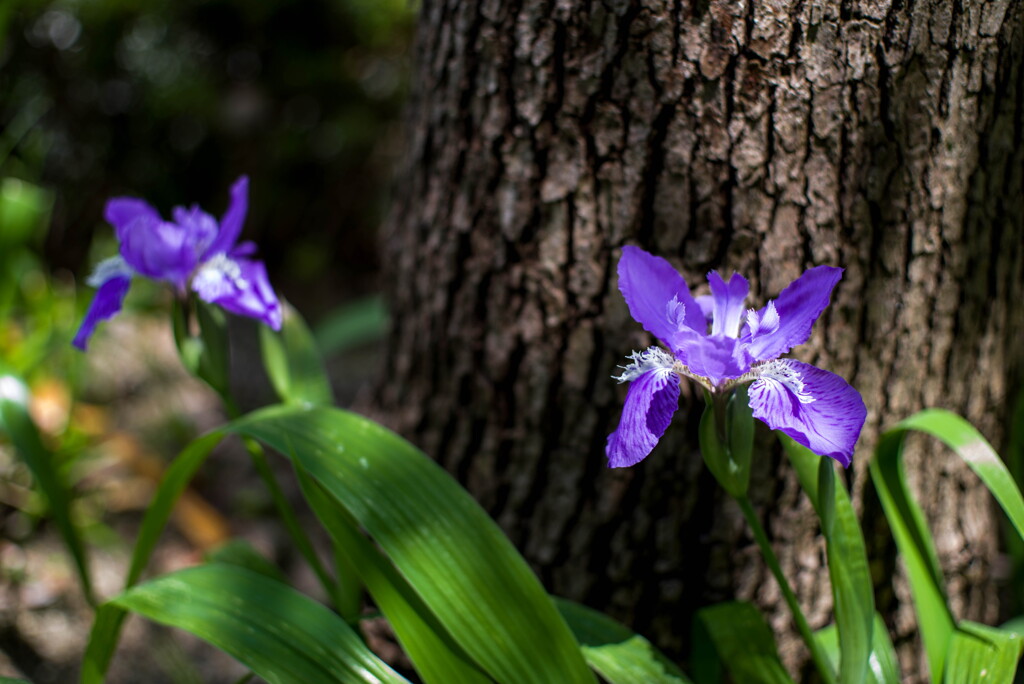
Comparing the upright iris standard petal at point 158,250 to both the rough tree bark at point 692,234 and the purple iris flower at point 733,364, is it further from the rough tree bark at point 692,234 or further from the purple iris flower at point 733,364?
the purple iris flower at point 733,364

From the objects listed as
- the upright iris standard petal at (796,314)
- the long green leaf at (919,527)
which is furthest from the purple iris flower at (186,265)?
the long green leaf at (919,527)

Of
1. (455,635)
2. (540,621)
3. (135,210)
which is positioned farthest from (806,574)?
(135,210)

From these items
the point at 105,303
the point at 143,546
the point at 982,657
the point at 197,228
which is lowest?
the point at 143,546

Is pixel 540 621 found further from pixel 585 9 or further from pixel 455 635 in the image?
pixel 585 9

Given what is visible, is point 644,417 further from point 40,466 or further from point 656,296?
point 40,466

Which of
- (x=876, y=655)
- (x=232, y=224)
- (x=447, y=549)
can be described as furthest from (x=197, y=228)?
(x=876, y=655)

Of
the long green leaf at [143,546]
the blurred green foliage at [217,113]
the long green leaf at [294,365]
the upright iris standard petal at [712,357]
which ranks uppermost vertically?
the blurred green foliage at [217,113]

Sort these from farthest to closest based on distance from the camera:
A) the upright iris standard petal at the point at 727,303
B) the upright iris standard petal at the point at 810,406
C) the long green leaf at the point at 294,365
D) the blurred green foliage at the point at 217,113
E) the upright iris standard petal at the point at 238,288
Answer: the blurred green foliage at the point at 217,113
the long green leaf at the point at 294,365
the upright iris standard petal at the point at 238,288
the upright iris standard petal at the point at 727,303
the upright iris standard petal at the point at 810,406
